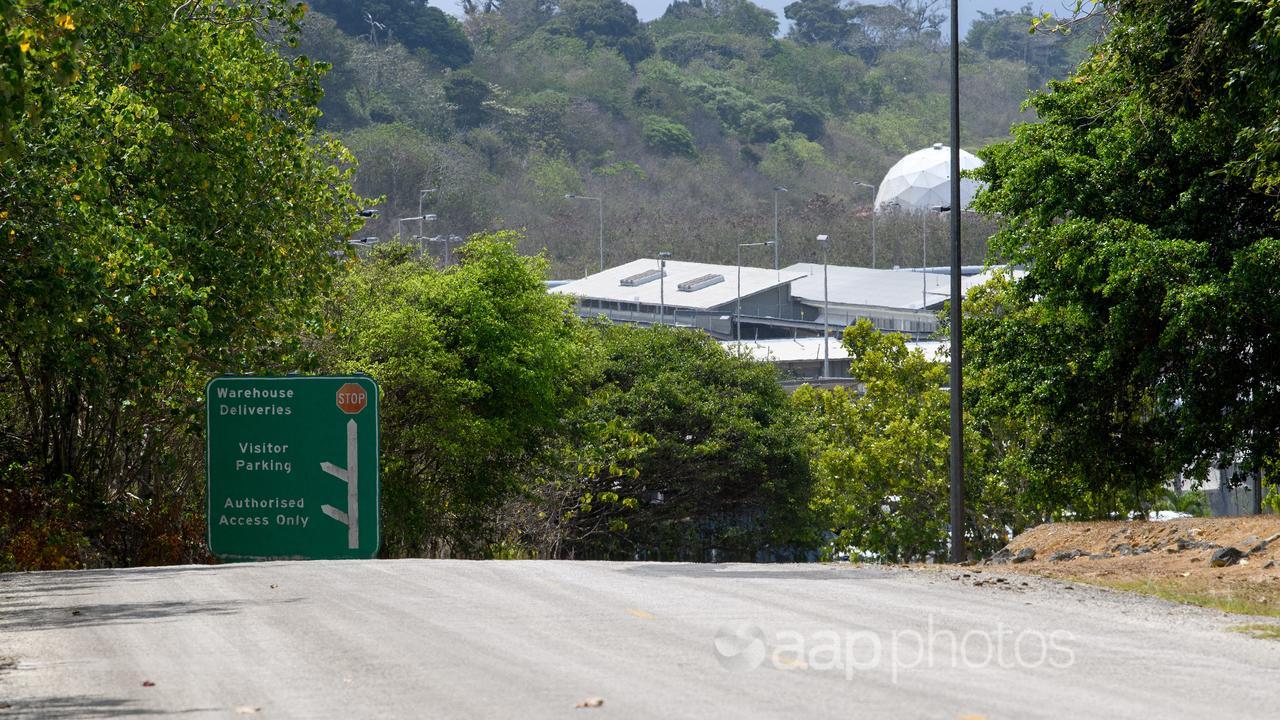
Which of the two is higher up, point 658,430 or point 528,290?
point 528,290

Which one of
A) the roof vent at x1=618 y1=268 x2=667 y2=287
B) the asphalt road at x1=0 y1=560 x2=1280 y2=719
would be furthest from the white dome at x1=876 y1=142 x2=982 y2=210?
the asphalt road at x1=0 y1=560 x2=1280 y2=719

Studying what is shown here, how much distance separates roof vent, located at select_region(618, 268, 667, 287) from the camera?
10562 cm

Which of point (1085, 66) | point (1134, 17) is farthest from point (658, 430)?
point (1134, 17)

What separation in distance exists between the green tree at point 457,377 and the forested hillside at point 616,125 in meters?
82.7

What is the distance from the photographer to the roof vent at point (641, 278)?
347ft

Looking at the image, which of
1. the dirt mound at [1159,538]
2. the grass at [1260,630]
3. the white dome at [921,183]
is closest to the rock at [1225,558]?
the dirt mound at [1159,538]

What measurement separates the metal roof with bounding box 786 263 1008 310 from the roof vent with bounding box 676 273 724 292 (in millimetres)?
5178

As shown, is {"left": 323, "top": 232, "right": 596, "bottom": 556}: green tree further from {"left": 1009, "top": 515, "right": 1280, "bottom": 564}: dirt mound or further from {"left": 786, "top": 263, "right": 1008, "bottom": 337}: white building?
{"left": 786, "top": 263, "right": 1008, "bottom": 337}: white building

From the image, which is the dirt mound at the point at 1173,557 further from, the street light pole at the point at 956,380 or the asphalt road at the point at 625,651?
the asphalt road at the point at 625,651

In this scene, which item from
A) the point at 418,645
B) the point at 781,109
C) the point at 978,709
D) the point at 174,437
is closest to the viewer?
the point at 978,709

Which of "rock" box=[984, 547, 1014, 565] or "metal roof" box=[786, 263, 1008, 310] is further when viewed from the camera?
"metal roof" box=[786, 263, 1008, 310]

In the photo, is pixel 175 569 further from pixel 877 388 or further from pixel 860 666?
pixel 877 388

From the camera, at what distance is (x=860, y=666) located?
8.59 m

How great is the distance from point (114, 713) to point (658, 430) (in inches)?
1532
